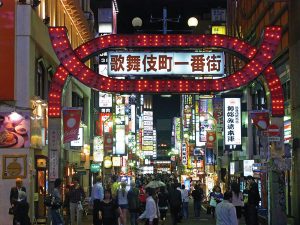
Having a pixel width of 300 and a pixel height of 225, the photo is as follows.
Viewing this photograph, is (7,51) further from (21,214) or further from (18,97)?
(21,214)

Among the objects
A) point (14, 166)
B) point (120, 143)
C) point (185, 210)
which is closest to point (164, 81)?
point (14, 166)

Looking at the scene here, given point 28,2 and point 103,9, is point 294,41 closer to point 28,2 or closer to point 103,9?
point 28,2

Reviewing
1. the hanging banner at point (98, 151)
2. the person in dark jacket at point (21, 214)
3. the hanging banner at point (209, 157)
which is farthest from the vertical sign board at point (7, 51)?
the hanging banner at point (209, 157)

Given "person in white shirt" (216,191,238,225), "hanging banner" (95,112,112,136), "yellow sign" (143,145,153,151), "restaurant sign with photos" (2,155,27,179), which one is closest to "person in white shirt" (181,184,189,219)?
"restaurant sign with photos" (2,155,27,179)

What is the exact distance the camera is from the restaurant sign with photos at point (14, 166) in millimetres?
26094

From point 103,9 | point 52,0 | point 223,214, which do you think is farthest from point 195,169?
point 223,214

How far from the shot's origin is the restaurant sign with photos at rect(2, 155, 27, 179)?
2609 centimetres

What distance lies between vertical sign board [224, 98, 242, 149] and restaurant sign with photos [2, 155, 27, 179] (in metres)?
18.1

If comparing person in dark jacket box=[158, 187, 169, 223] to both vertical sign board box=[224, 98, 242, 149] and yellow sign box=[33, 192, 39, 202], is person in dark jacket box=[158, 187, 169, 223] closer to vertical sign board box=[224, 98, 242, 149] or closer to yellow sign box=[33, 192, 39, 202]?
yellow sign box=[33, 192, 39, 202]

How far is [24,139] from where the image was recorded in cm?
2644

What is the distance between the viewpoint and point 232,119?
4188 cm

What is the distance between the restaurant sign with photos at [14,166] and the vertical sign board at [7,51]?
232 centimetres

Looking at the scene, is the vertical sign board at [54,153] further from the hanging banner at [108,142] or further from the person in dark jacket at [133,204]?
the hanging banner at [108,142]

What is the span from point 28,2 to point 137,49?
18.8 feet
